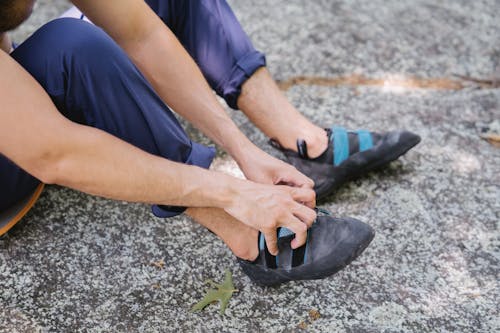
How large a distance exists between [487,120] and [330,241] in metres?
0.94

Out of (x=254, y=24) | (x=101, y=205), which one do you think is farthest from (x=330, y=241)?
(x=254, y=24)

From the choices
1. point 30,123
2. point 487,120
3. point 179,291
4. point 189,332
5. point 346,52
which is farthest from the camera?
point 346,52

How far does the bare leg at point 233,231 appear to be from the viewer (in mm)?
1533

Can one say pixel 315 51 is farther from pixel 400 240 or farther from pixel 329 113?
pixel 400 240

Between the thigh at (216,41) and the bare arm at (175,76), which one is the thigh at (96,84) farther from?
the thigh at (216,41)

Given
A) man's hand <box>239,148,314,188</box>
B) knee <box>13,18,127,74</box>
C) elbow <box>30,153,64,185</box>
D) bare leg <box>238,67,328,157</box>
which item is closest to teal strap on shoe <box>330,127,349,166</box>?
bare leg <box>238,67,328,157</box>

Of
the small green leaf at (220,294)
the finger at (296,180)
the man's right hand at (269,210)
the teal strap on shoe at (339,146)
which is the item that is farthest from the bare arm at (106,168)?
the teal strap on shoe at (339,146)

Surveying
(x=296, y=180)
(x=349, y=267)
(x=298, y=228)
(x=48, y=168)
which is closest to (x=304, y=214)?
(x=298, y=228)

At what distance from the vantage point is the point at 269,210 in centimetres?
138

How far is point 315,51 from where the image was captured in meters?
2.49

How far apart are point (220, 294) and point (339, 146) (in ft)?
1.82

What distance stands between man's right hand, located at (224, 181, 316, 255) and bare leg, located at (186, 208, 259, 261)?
118mm

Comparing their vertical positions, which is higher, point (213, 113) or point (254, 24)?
point (213, 113)

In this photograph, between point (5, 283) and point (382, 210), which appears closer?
point (5, 283)
